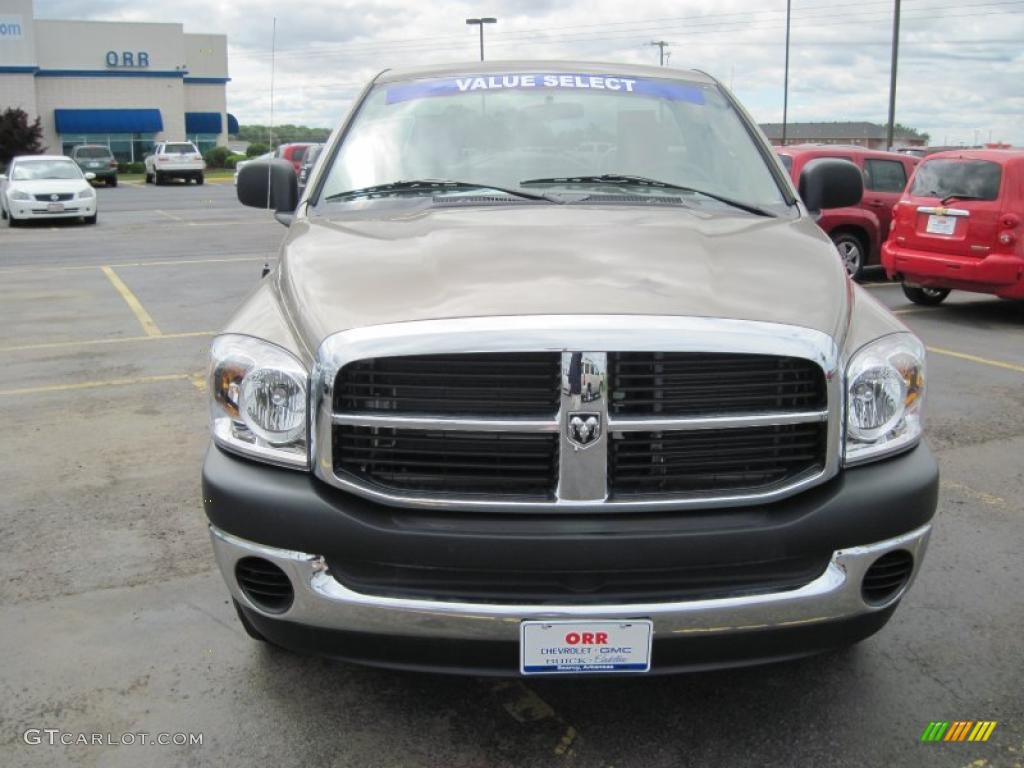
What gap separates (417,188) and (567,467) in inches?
62.8

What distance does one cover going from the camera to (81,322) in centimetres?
985

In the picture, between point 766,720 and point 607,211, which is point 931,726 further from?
point 607,211

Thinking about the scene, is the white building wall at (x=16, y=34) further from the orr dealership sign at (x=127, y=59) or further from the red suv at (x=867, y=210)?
the red suv at (x=867, y=210)

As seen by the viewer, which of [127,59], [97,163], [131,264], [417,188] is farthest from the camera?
[127,59]

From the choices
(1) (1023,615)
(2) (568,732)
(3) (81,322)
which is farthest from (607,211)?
(3) (81,322)

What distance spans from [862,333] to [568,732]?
4.50 feet

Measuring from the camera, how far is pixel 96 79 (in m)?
55.6

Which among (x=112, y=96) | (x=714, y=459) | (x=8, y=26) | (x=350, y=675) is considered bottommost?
(x=350, y=675)

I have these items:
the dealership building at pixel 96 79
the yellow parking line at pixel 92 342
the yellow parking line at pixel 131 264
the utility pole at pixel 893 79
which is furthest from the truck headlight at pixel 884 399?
the dealership building at pixel 96 79

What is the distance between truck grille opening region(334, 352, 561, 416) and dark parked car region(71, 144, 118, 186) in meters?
41.7

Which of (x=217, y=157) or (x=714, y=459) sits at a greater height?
(x=714, y=459)

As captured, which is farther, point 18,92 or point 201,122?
point 201,122

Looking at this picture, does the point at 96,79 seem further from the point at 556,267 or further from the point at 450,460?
the point at 450,460

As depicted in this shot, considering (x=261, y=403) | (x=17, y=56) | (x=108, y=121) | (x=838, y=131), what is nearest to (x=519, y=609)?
(x=261, y=403)
